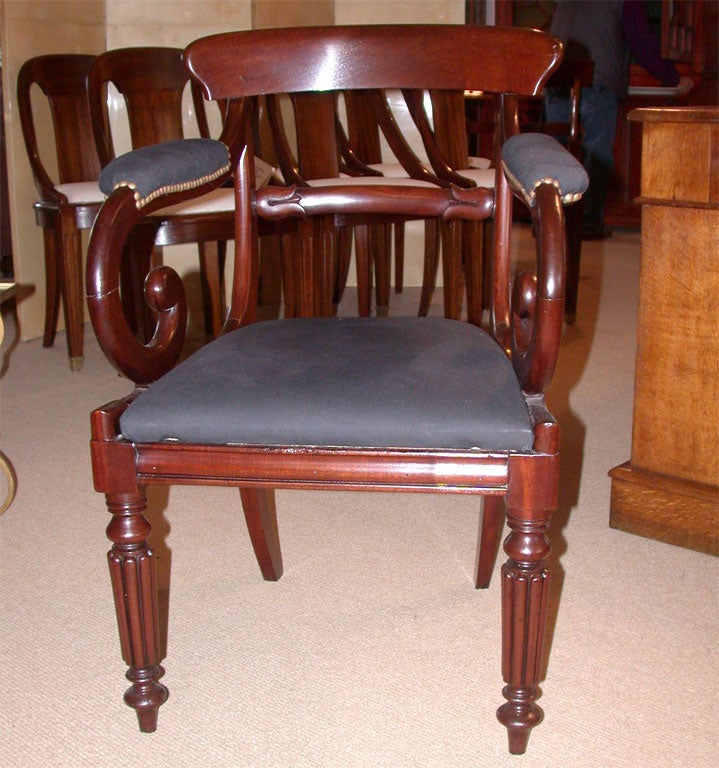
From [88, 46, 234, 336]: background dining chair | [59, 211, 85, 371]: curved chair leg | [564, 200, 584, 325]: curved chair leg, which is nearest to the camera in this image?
[88, 46, 234, 336]: background dining chair

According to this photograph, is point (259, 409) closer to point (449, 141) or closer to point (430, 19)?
point (449, 141)

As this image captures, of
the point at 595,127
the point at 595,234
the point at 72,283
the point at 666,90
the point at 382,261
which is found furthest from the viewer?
the point at 666,90

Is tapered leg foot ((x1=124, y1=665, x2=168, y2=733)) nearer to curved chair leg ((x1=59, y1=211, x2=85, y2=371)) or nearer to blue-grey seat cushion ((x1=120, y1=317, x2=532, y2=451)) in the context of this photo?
blue-grey seat cushion ((x1=120, y1=317, x2=532, y2=451))

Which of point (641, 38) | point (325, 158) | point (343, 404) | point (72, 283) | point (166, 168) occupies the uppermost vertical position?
point (641, 38)

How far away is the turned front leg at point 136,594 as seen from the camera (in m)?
1.13

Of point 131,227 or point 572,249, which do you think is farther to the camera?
point 572,249

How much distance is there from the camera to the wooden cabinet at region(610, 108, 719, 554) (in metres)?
1.67

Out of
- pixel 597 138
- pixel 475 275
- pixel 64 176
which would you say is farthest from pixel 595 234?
pixel 64 176

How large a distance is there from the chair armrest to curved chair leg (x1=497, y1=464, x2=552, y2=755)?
0.46 metres

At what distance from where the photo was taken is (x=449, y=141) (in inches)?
124

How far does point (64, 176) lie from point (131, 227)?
7.50 feet

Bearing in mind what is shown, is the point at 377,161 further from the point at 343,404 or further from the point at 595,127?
the point at 343,404

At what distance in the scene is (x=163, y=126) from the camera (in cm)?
326

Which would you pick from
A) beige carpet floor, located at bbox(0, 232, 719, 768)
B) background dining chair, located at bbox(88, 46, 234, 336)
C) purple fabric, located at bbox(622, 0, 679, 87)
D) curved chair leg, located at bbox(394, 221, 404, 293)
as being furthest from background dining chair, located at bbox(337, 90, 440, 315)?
purple fabric, located at bbox(622, 0, 679, 87)
